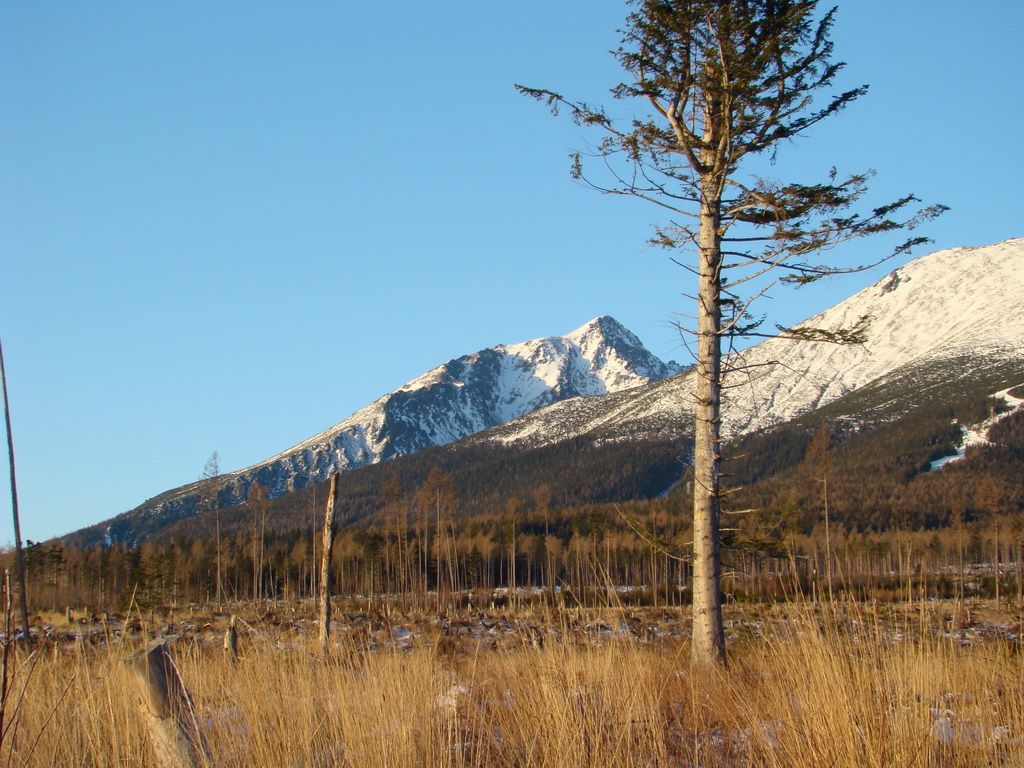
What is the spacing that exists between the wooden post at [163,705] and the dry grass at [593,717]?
368 millimetres

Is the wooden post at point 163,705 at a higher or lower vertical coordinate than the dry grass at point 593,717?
higher

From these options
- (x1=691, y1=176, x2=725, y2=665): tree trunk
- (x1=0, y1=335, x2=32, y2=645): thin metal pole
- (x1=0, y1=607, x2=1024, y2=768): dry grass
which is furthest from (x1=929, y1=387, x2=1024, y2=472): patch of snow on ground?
(x1=0, y1=335, x2=32, y2=645): thin metal pole

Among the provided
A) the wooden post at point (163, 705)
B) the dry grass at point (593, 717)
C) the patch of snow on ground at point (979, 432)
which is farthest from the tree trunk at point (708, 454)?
the patch of snow on ground at point (979, 432)

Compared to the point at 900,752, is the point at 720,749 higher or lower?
lower

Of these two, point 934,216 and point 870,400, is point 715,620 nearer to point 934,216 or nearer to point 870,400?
point 934,216

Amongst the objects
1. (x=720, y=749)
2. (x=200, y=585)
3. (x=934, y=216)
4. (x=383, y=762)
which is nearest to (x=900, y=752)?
(x=720, y=749)

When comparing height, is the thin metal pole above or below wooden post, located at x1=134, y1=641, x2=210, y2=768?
above

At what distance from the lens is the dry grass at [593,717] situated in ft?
11.8

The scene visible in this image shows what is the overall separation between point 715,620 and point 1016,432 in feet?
552

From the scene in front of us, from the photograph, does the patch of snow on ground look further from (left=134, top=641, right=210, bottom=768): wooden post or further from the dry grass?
(left=134, top=641, right=210, bottom=768): wooden post

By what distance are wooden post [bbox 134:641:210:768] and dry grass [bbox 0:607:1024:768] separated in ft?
1.21

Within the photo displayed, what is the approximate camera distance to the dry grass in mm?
3602

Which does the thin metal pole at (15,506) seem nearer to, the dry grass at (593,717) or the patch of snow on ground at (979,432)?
the dry grass at (593,717)

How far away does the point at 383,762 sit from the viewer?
3.58m
